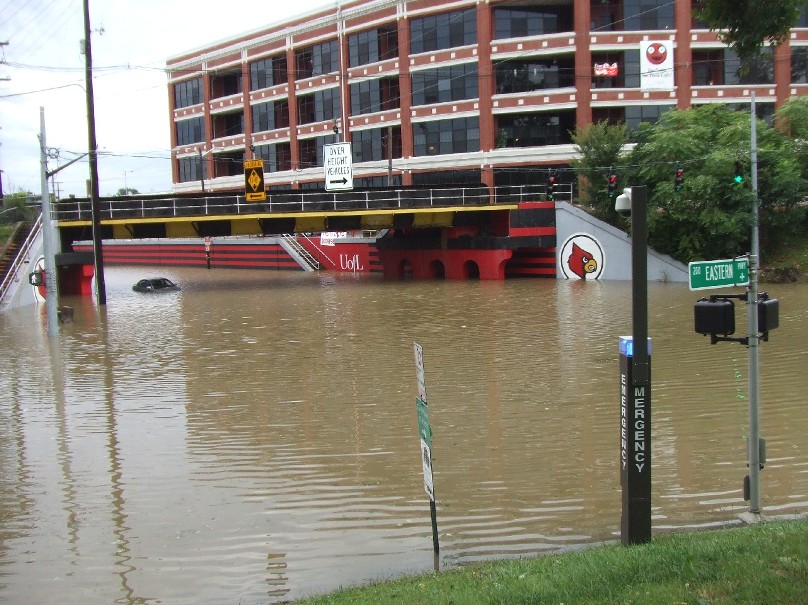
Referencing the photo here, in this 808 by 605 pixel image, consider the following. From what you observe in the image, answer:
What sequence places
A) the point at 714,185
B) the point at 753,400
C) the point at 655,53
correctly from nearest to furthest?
the point at 753,400 → the point at 714,185 → the point at 655,53

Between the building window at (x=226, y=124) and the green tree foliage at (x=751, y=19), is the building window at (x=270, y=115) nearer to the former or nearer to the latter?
the building window at (x=226, y=124)

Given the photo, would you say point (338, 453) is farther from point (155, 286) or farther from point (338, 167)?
point (155, 286)

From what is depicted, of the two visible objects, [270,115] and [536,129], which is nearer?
[536,129]

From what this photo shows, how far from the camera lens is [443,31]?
57.1 meters

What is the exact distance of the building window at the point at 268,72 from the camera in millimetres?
69188

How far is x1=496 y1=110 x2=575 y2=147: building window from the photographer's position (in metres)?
55.0

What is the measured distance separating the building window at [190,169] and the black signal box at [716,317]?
72.2 metres

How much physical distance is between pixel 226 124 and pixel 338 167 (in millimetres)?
37459

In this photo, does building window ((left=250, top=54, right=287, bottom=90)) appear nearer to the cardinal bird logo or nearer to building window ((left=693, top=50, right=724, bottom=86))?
building window ((left=693, top=50, right=724, bottom=86))

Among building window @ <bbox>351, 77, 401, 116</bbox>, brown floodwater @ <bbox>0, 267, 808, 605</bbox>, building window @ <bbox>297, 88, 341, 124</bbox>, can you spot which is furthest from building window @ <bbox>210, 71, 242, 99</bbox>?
brown floodwater @ <bbox>0, 267, 808, 605</bbox>

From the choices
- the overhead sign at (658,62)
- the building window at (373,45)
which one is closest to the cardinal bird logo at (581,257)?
the overhead sign at (658,62)

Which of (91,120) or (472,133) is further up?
(472,133)

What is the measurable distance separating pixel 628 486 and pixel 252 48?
6823cm

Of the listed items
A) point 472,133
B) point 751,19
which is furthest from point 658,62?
point 751,19
